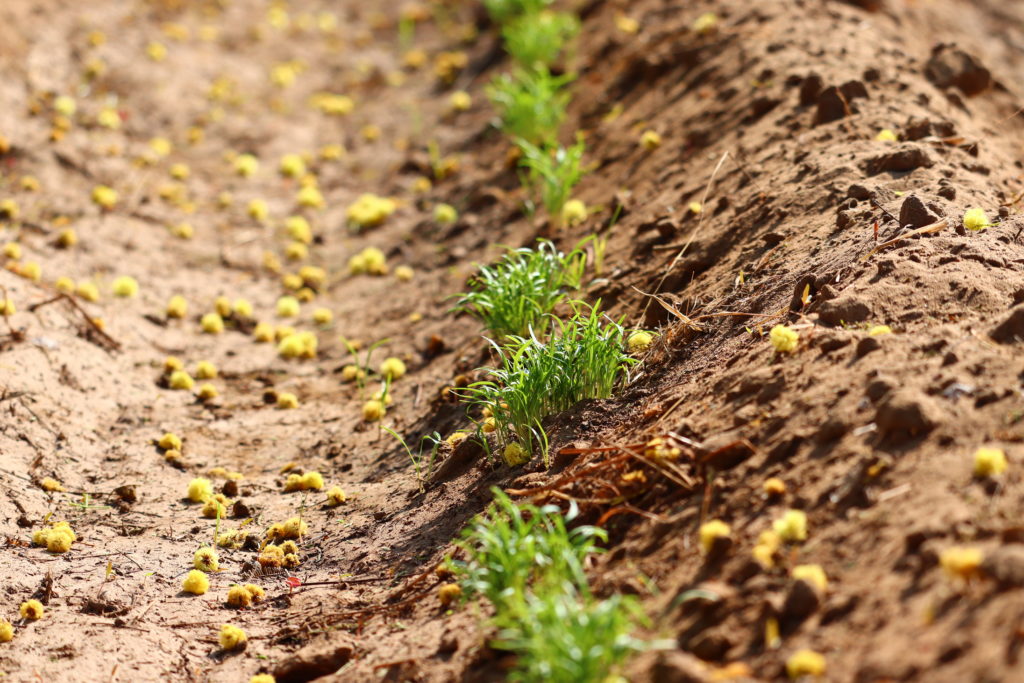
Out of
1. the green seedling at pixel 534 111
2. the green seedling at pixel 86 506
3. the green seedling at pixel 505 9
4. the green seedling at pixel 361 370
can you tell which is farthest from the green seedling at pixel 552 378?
the green seedling at pixel 505 9

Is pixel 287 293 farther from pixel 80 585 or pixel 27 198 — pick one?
pixel 80 585

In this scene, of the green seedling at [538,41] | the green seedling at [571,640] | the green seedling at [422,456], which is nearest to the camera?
the green seedling at [571,640]

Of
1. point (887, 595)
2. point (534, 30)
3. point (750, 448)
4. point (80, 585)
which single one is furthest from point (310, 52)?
point (887, 595)

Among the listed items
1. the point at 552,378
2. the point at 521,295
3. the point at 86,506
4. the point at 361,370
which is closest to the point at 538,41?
the point at 361,370

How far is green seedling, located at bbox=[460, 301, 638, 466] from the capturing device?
10.7 ft

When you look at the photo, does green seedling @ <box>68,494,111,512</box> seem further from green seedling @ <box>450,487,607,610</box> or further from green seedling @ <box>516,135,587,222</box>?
green seedling @ <box>516,135,587,222</box>

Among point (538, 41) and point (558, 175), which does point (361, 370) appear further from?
point (538, 41)

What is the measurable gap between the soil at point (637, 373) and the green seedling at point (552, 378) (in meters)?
0.09

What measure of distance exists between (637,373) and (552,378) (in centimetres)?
36

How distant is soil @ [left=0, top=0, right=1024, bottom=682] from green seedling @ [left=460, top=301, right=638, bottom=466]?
88 mm

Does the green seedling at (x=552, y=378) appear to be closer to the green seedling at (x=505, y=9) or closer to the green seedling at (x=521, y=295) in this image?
the green seedling at (x=521, y=295)

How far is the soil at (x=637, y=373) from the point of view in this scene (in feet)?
7.63

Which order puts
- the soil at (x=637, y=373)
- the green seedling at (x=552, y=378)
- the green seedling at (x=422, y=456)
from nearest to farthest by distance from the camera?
the soil at (x=637, y=373)
the green seedling at (x=552, y=378)
the green seedling at (x=422, y=456)

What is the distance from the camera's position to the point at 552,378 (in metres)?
3.32
